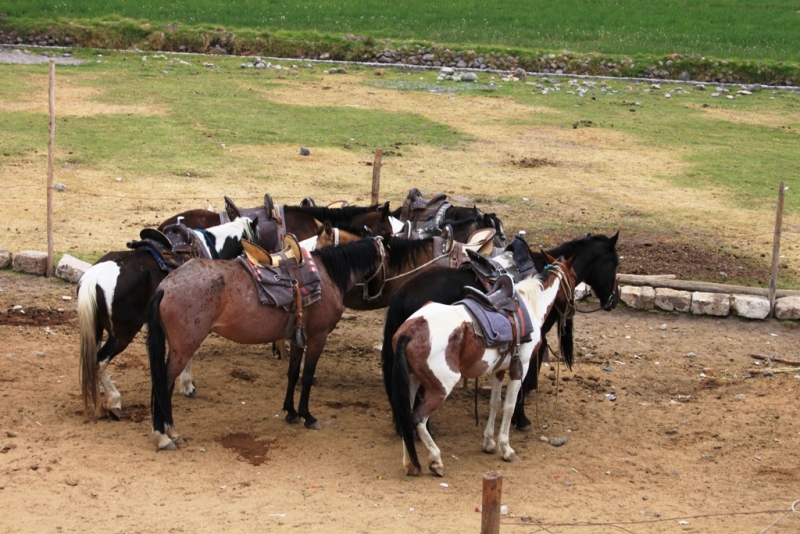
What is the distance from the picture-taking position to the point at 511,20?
34.5m

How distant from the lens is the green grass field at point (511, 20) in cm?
3062

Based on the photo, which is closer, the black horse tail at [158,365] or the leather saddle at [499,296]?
the black horse tail at [158,365]

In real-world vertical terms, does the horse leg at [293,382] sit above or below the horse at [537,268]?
below

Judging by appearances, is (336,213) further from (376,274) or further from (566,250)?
(566,250)

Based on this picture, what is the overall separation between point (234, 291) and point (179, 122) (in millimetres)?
12815

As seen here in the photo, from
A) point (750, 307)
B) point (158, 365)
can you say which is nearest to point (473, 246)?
point (158, 365)

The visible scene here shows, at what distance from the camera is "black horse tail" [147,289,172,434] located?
23.0ft

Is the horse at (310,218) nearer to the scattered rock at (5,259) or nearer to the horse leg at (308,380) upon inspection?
the horse leg at (308,380)

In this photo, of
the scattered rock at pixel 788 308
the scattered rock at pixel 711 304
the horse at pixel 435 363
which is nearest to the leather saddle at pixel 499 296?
the horse at pixel 435 363

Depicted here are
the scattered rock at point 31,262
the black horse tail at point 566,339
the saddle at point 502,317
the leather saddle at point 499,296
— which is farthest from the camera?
the scattered rock at point 31,262

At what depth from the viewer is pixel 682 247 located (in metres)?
13.2

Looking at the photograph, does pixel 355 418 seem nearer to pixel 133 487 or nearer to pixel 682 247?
pixel 133 487

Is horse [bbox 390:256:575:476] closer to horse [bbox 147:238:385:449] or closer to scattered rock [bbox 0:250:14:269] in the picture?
horse [bbox 147:238:385:449]

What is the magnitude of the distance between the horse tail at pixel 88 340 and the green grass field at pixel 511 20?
2435 centimetres
